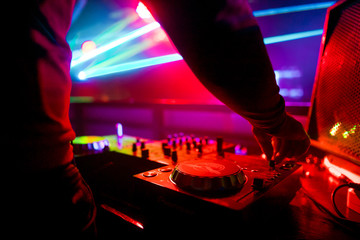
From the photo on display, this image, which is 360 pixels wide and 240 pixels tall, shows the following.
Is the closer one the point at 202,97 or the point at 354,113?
the point at 354,113

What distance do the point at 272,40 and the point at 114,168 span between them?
3661 mm

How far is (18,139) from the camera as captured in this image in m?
0.46

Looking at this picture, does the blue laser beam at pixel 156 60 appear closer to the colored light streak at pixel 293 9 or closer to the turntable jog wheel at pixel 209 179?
the colored light streak at pixel 293 9

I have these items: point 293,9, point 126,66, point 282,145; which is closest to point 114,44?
point 126,66

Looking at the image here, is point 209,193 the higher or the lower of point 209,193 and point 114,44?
the lower

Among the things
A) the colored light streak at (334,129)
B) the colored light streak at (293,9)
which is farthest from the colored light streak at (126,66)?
the colored light streak at (334,129)

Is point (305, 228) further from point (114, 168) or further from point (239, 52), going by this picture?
point (114, 168)

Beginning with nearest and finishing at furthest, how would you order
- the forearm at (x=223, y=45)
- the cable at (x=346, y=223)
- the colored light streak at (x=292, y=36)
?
the forearm at (x=223, y=45)
the cable at (x=346, y=223)
the colored light streak at (x=292, y=36)

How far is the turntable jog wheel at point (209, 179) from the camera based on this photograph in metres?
0.66

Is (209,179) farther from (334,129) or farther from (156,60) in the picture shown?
(156,60)

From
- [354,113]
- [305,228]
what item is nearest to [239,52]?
[305,228]

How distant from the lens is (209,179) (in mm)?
667

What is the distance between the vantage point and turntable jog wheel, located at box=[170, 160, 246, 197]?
0.66 metres

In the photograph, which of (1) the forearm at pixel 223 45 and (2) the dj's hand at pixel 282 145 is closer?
(1) the forearm at pixel 223 45
